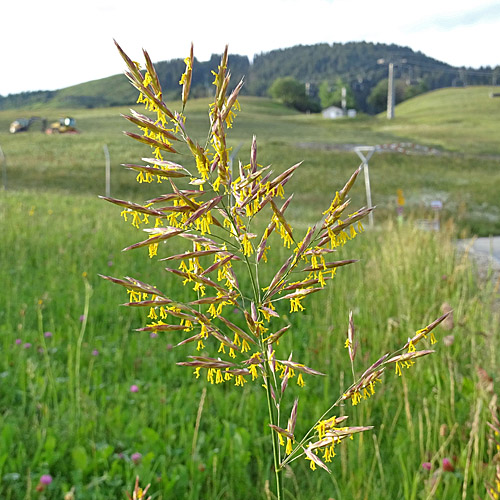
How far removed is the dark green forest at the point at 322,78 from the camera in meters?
123

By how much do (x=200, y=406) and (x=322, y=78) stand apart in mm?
169129

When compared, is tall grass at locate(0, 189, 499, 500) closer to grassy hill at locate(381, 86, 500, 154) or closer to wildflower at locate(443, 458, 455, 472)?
wildflower at locate(443, 458, 455, 472)

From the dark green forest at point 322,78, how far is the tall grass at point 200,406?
4032 inches

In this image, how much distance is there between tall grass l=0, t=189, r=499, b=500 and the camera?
9.51 feet

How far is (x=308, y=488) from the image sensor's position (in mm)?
3076

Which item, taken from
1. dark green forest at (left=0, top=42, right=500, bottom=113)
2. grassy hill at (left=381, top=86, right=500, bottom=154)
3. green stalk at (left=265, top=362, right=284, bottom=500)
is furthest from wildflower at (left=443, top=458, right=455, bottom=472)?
dark green forest at (left=0, top=42, right=500, bottom=113)

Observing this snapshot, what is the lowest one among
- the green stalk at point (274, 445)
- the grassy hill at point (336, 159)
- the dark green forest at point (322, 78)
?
the grassy hill at point (336, 159)

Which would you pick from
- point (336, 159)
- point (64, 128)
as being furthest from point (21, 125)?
point (336, 159)

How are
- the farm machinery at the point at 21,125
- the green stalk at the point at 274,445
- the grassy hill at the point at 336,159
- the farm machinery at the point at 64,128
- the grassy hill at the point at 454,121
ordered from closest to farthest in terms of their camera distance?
the green stalk at the point at 274,445, the grassy hill at the point at 336,159, the farm machinery at the point at 64,128, the grassy hill at the point at 454,121, the farm machinery at the point at 21,125

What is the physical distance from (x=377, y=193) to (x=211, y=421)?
95.3 ft

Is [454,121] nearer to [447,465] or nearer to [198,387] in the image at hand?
[198,387]

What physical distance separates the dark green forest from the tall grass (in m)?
102

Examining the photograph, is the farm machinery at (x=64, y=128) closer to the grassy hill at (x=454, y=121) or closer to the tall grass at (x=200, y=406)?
the grassy hill at (x=454, y=121)

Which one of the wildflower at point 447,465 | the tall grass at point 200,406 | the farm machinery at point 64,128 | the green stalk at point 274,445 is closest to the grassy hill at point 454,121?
the farm machinery at point 64,128
